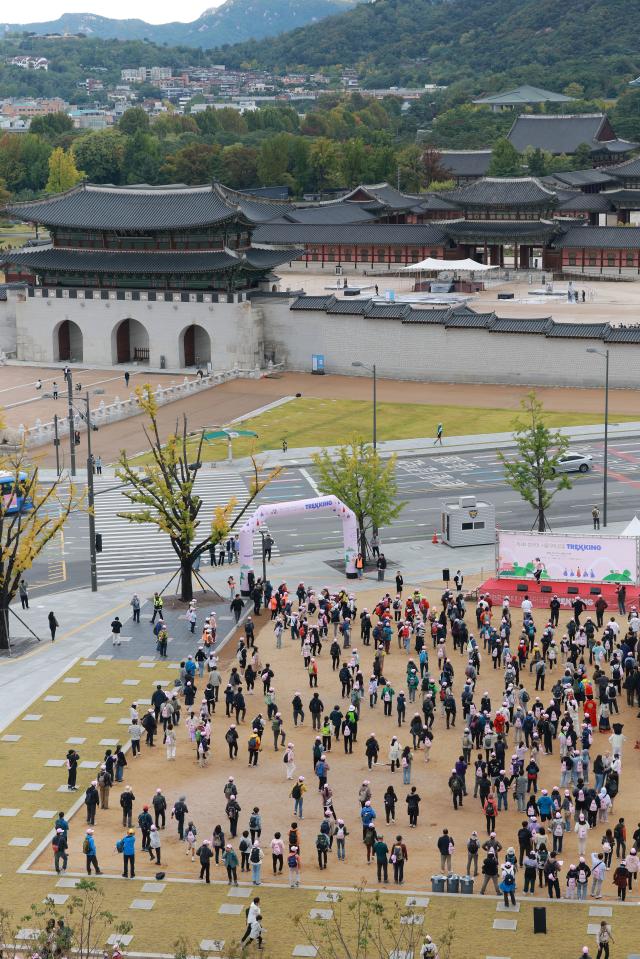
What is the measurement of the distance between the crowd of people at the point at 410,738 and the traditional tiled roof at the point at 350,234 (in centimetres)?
10299

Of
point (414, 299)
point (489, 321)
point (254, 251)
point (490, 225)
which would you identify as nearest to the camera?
point (489, 321)

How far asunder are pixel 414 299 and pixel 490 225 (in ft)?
91.3

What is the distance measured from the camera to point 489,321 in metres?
110

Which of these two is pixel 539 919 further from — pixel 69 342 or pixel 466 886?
pixel 69 342

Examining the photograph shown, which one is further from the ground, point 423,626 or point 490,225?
point 490,225

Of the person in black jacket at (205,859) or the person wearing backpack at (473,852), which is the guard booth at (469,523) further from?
the person in black jacket at (205,859)

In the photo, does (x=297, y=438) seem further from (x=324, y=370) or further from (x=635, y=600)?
(x=635, y=600)

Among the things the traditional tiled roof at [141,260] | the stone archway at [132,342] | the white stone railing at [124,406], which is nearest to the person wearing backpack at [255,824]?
the white stone railing at [124,406]

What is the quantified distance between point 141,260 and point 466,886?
87.7 meters

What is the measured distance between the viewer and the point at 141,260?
120750 mm

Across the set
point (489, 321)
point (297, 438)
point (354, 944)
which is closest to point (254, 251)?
point (489, 321)

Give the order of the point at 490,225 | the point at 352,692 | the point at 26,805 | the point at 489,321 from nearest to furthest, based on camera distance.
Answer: the point at 26,805 → the point at 352,692 → the point at 489,321 → the point at 490,225

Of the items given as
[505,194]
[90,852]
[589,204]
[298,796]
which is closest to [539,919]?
[298,796]

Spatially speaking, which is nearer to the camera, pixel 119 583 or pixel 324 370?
pixel 119 583
